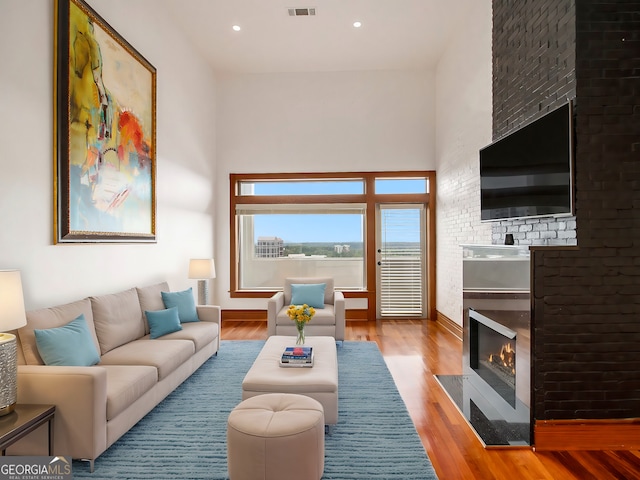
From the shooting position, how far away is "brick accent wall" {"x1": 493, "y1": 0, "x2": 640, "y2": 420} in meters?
2.55

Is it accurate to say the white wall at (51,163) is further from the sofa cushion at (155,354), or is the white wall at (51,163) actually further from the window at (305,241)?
the window at (305,241)

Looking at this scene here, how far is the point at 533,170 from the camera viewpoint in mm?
2922

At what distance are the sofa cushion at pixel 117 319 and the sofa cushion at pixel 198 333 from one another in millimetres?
280

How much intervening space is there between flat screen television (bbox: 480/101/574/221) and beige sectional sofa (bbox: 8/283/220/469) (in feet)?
9.99

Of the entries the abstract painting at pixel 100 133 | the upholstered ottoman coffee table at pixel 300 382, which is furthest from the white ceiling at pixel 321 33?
the upholstered ottoman coffee table at pixel 300 382

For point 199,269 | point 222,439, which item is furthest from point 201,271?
point 222,439

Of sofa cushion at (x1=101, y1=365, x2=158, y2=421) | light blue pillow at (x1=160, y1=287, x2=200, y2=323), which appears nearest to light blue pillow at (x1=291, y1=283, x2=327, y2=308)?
light blue pillow at (x1=160, y1=287, x2=200, y2=323)

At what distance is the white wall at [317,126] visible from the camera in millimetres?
6617

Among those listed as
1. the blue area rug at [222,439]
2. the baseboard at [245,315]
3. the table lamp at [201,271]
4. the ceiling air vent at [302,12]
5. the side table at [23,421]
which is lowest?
the blue area rug at [222,439]

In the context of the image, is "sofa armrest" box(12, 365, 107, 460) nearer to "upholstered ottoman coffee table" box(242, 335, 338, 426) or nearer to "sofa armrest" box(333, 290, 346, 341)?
"upholstered ottoman coffee table" box(242, 335, 338, 426)

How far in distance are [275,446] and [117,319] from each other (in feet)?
6.91

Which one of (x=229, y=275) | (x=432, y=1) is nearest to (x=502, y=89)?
(x=432, y=1)

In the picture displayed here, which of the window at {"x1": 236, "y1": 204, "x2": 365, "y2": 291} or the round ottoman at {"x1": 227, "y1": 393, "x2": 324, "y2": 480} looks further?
the window at {"x1": 236, "y1": 204, "x2": 365, "y2": 291}

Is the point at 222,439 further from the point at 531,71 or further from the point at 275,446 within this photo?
the point at 531,71
